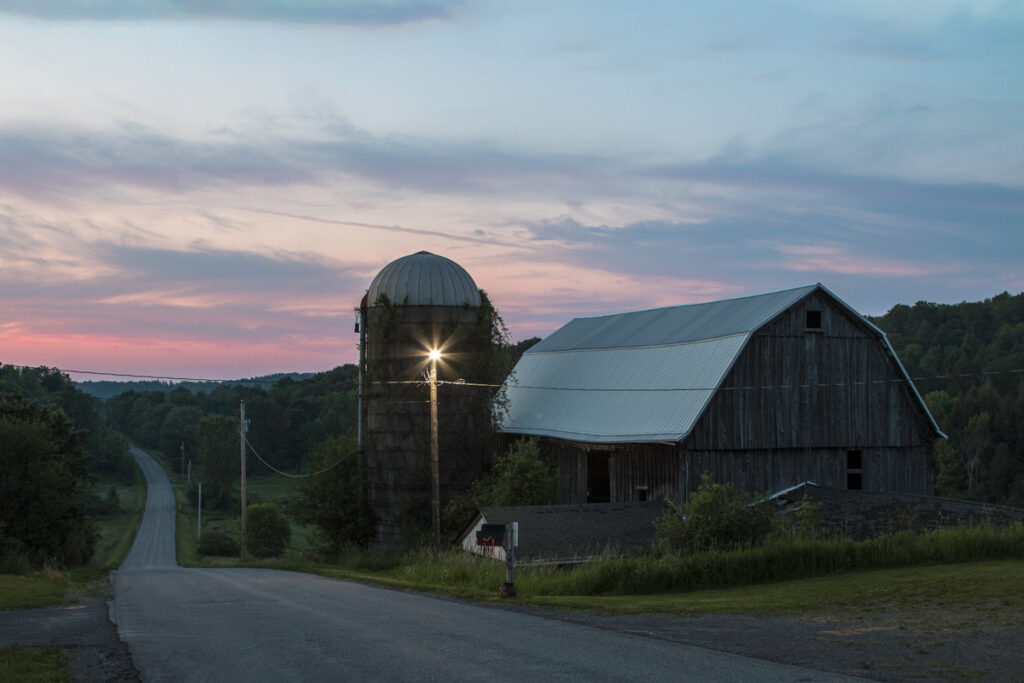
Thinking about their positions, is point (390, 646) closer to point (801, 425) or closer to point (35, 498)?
point (801, 425)

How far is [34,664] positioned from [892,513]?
2327 cm

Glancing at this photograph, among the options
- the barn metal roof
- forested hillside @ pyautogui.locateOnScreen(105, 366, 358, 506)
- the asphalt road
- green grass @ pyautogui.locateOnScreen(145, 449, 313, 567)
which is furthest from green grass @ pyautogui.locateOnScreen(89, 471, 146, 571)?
the asphalt road

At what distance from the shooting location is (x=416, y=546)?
39750 millimetres

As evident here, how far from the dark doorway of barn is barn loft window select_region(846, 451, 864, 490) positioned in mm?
8885

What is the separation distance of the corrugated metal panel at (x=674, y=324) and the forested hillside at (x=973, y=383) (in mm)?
44347

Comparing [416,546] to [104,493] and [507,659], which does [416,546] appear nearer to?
[507,659]

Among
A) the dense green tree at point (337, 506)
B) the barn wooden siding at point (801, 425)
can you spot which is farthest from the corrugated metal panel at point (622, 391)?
the dense green tree at point (337, 506)

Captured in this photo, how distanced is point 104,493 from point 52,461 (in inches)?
3471

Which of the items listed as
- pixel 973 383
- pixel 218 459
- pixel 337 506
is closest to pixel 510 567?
pixel 337 506

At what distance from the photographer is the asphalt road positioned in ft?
37.7

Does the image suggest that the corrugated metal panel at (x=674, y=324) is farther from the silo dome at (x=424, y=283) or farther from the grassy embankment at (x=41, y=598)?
the grassy embankment at (x=41, y=598)

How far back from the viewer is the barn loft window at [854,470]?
35.0m

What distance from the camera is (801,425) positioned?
113 feet

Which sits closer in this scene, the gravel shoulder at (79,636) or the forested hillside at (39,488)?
the gravel shoulder at (79,636)
